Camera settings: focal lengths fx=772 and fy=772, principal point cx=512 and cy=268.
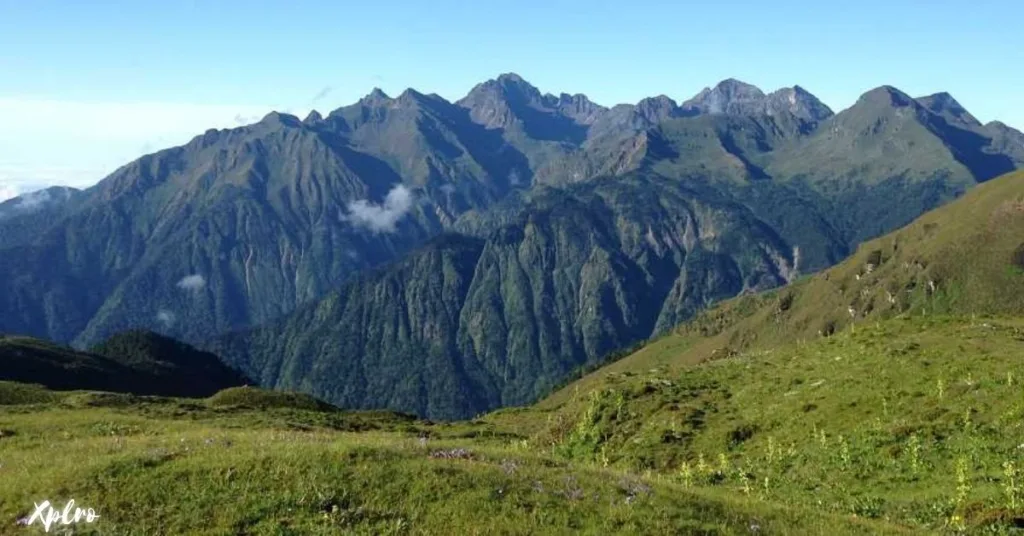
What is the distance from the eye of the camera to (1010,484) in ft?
86.9

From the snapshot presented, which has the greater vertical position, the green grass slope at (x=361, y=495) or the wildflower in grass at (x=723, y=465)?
the green grass slope at (x=361, y=495)

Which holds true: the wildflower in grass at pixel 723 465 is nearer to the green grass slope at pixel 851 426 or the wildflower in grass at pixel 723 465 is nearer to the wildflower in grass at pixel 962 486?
the green grass slope at pixel 851 426

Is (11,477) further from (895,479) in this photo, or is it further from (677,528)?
(895,479)

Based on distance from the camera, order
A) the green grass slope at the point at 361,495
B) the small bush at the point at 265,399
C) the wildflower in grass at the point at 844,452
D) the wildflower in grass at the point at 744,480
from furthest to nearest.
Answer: the small bush at the point at 265,399 → the wildflower in grass at the point at 844,452 → the wildflower in grass at the point at 744,480 → the green grass slope at the point at 361,495

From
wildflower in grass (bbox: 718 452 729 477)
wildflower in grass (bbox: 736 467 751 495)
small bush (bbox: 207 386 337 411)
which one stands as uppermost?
small bush (bbox: 207 386 337 411)

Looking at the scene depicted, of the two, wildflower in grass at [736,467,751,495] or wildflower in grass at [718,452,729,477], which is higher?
wildflower in grass at [736,467,751,495]

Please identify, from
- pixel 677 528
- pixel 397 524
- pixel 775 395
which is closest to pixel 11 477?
pixel 397 524

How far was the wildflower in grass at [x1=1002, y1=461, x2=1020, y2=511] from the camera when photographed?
2516cm

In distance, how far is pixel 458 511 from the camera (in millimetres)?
19641

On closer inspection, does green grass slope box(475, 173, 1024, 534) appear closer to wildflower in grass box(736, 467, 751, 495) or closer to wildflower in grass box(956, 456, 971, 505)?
wildflower in grass box(956, 456, 971, 505)

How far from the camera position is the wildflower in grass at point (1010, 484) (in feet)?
82.5

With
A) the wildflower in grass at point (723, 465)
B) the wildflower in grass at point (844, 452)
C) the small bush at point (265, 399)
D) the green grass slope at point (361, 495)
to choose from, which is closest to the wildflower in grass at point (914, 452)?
the wildflower in grass at point (844, 452)

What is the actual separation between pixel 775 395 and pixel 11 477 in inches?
1635

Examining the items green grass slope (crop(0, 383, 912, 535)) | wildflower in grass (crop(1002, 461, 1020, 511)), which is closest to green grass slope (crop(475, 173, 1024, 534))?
wildflower in grass (crop(1002, 461, 1020, 511))
